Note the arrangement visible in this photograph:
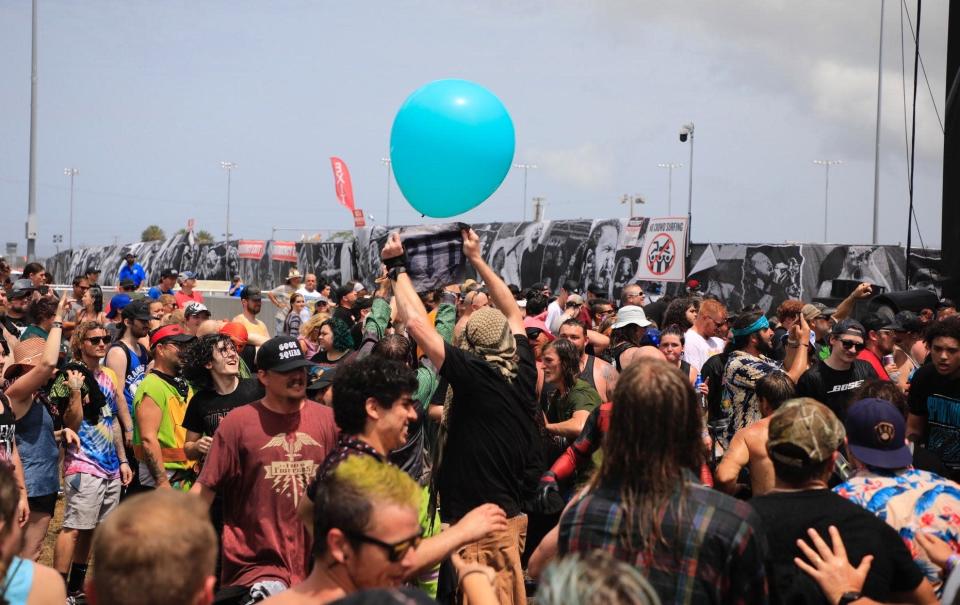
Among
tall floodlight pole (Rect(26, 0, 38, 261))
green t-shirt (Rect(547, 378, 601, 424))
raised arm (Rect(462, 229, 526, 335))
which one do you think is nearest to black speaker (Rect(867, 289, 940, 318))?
green t-shirt (Rect(547, 378, 601, 424))

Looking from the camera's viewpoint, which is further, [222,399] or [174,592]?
[222,399]

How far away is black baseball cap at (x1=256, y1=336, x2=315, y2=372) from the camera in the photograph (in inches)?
168

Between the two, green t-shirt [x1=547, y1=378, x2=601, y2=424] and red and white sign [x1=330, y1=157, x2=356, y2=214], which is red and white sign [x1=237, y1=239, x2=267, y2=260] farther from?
green t-shirt [x1=547, y1=378, x2=601, y2=424]

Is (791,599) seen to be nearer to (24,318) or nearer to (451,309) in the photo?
(451,309)

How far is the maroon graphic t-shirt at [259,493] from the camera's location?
4.09m

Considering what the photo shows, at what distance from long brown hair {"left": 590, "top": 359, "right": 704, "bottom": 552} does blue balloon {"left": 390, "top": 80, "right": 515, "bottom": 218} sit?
3.37 meters

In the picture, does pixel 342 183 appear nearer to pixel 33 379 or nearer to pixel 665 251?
pixel 665 251

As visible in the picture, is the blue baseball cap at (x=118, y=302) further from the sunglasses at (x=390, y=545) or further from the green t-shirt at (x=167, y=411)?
the sunglasses at (x=390, y=545)

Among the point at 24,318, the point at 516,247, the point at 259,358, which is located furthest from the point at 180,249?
the point at 259,358

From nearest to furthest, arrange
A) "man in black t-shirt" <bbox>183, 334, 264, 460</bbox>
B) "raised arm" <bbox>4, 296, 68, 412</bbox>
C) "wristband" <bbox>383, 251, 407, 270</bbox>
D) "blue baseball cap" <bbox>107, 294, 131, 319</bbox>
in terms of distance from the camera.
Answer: "wristband" <bbox>383, 251, 407, 270</bbox>, "raised arm" <bbox>4, 296, 68, 412</bbox>, "man in black t-shirt" <bbox>183, 334, 264, 460</bbox>, "blue baseball cap" <bbox>107, 294, 131, 319</bbox>

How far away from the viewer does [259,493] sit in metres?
4.12

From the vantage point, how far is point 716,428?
6.49 m

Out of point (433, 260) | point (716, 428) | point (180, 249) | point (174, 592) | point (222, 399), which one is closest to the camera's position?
point (174, 592)

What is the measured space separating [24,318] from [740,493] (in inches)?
321
